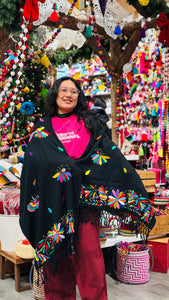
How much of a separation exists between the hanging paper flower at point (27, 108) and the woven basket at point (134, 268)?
2505 mm

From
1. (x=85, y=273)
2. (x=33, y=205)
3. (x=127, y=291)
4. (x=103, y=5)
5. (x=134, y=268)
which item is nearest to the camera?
(x=85, y=273)

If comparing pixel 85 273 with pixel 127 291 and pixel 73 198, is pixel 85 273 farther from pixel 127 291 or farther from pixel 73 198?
pixel 127 291

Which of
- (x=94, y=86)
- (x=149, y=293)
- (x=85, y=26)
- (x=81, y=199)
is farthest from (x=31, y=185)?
A: (x=94, y=86)

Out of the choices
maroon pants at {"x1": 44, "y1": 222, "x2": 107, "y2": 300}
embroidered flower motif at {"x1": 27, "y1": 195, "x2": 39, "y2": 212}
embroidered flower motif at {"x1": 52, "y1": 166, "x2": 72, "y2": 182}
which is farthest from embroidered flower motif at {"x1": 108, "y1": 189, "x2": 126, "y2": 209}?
embroidered flower motif at {"x1": 27, "y1": 195, "x2": 39, "y2": 212}

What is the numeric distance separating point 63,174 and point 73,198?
0.14 metres

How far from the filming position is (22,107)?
179 inches

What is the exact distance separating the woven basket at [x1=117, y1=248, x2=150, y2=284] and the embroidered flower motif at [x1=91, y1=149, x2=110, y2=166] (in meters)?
1.09

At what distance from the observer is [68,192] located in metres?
1.87

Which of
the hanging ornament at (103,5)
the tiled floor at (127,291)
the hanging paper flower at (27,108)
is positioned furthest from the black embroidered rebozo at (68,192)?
the hanging paper flower at (27,108)

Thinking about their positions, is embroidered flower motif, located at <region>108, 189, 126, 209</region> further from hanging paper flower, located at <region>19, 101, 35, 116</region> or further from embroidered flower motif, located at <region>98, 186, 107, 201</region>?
hanging paper flower, located at <region>19, 101, 35, 116</region>

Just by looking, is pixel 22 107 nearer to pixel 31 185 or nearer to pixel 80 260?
pixel 31 185

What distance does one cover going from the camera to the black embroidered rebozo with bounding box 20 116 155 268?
6.18ft


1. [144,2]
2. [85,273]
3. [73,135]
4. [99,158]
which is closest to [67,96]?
[73,135]

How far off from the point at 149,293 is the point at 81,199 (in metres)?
1.09
